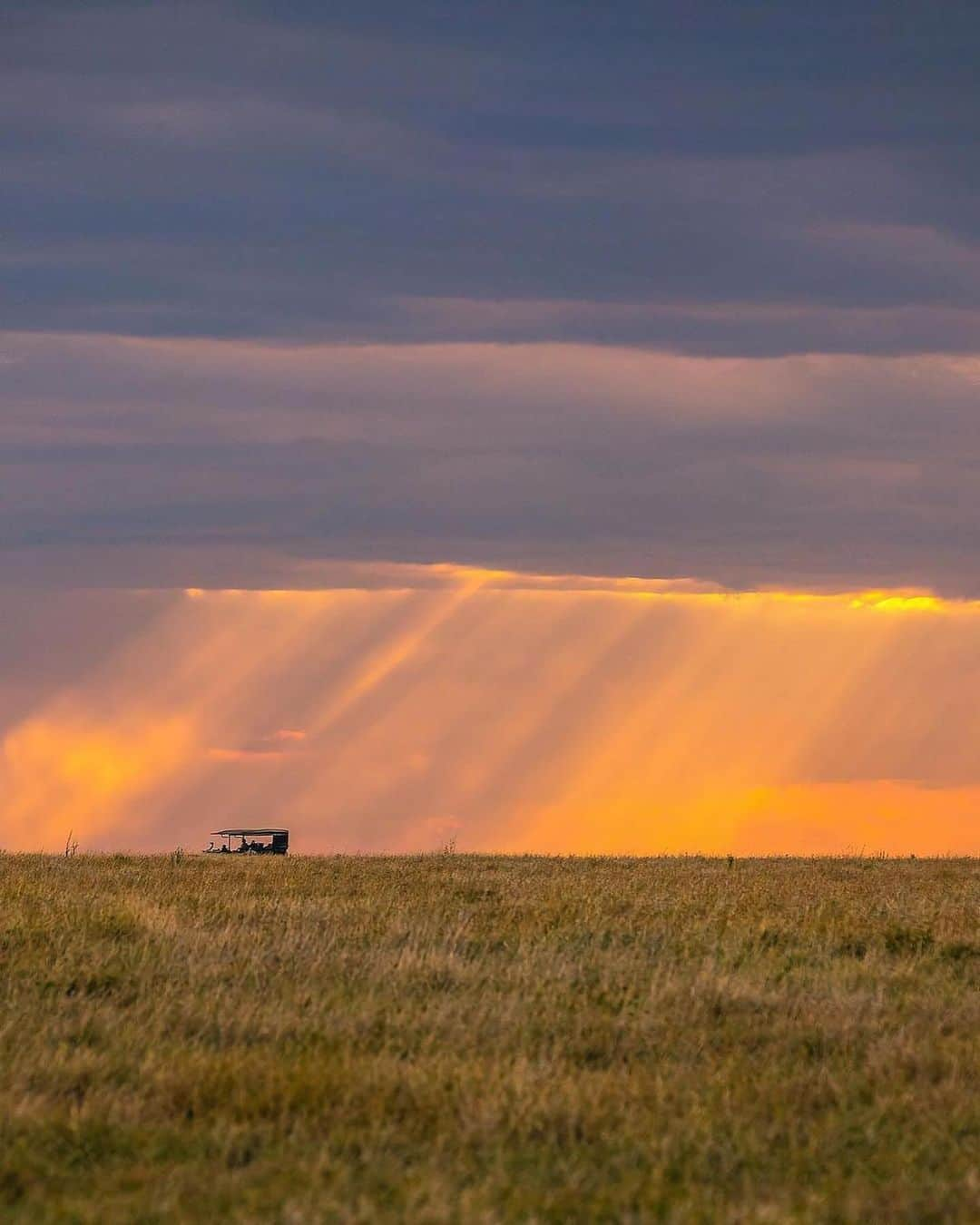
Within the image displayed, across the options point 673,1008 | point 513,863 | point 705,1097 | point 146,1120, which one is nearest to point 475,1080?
point 705,1097

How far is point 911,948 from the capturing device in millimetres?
16047


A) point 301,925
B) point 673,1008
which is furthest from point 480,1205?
point 301,925

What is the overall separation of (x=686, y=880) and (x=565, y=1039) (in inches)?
504

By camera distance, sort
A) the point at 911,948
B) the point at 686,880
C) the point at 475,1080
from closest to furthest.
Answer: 1. the point at 475,1080
2. the point at 911,948
3. the point at 686,880

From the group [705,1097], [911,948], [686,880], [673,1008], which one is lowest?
[705,1097]

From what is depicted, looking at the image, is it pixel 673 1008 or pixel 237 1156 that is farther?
pixel 673 1008

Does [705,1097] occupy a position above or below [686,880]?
below

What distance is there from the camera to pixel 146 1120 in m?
8.98

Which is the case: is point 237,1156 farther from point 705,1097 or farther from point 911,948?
point 911,948

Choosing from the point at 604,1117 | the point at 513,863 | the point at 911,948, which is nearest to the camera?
the point at 604,1117

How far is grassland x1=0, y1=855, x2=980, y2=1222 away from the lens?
7.77 metres

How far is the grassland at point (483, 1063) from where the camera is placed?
7.77 meters

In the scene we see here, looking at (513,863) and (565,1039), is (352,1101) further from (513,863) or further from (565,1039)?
(513,863)

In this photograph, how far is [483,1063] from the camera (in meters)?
10.1
